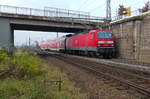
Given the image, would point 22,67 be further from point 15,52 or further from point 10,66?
point 15,52

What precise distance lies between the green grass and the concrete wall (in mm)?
11943

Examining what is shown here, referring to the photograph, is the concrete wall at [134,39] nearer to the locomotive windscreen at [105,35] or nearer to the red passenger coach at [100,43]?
the red passenger coach at [100,43]

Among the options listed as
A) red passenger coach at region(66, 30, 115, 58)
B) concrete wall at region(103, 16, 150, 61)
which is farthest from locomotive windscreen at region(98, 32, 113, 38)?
concrete wall at region(103, 16, 150, 61)

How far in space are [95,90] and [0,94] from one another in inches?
136

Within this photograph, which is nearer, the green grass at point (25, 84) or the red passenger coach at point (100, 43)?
the green grass at point (25, 84)

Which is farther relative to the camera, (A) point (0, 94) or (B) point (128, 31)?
(B) point (128, 31)

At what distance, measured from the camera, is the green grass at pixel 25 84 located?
14.7 ft

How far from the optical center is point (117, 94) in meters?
5.30

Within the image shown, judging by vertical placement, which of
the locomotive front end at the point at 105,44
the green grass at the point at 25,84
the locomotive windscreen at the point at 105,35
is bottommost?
the green grass at the point at 25,84

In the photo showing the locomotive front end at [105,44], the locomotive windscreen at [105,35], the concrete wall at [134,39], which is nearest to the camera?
the concrete wall at [134,39]

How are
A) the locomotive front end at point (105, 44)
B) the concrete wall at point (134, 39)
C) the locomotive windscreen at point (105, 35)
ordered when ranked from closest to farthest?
1. the concrete wall at point (134, 39)
2. the locomotive front end at point (105, 44)
3. the locomotive windscreen at point (105, 35)

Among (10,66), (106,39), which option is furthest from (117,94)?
(106,39)

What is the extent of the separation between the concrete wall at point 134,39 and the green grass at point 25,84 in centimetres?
1194

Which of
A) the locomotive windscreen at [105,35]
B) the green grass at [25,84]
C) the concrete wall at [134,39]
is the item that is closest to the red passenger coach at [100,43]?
the locomotive windscreen at [105,35]
